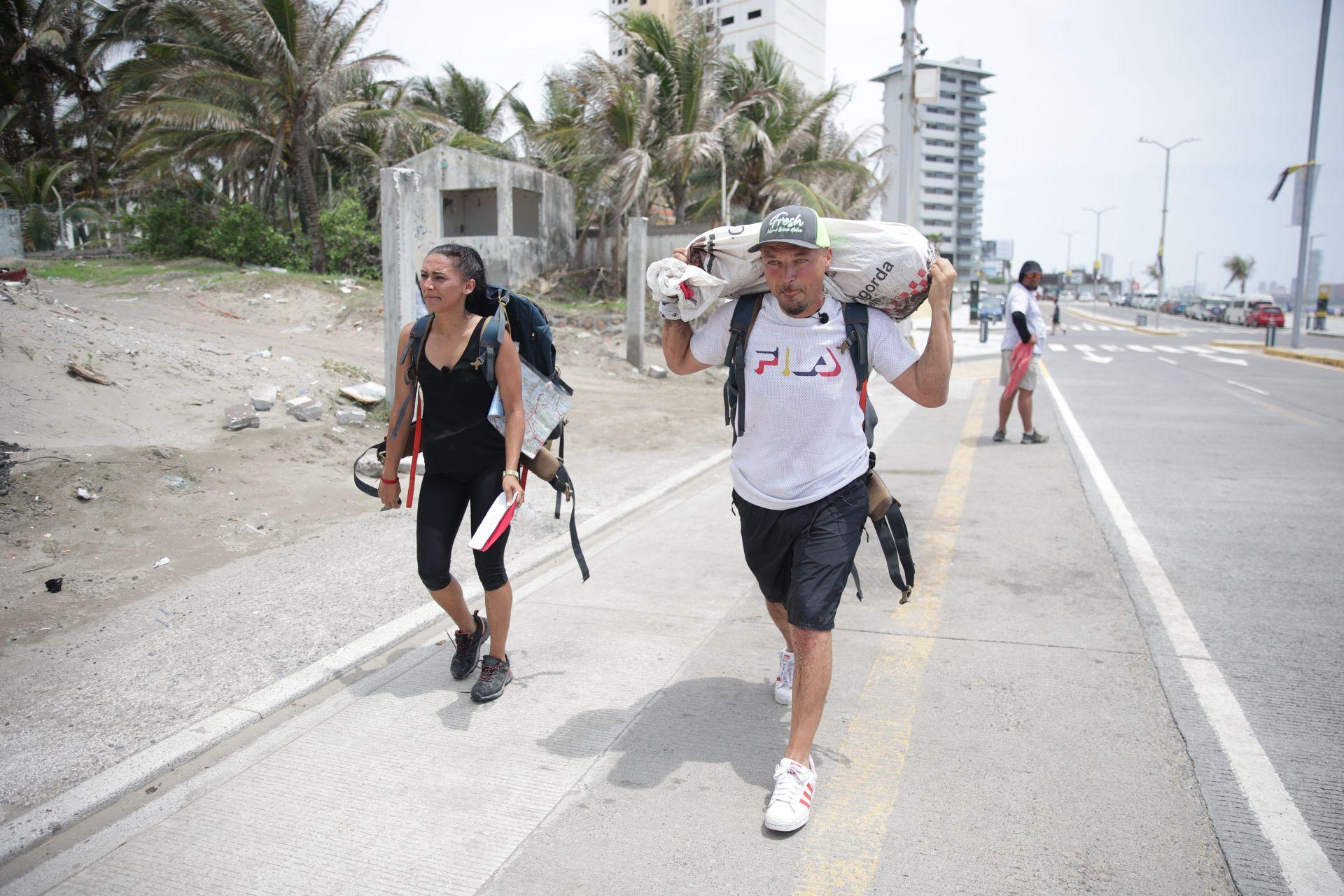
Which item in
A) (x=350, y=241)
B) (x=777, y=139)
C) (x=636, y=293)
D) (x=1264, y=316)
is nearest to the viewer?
(x=636, y=293)

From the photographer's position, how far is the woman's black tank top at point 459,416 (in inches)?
142

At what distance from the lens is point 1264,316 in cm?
4575

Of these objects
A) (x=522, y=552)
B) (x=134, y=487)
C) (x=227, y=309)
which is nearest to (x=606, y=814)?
(x=522, y=552)

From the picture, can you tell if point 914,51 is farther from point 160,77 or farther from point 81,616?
point 81,616

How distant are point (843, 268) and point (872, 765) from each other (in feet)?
5.82

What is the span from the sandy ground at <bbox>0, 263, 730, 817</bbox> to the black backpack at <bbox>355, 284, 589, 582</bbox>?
1.38 m

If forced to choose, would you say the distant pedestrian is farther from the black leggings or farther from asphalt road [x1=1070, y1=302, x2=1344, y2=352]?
asphalt road [x1=1070, y1=302, x2=1344, y2=352]

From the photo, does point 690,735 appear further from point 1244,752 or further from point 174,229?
point 174,229

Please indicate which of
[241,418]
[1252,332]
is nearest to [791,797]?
[241,418]

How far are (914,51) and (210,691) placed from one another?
62.5 feet

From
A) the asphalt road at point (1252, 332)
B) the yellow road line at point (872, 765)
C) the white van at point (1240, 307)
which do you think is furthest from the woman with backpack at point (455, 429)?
the white van at point (1240, 307)

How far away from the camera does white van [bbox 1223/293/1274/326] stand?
49438 millimetres

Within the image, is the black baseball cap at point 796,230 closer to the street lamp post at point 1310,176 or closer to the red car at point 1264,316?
the street lamp post at point 1310,176

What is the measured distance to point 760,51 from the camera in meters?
23.7
